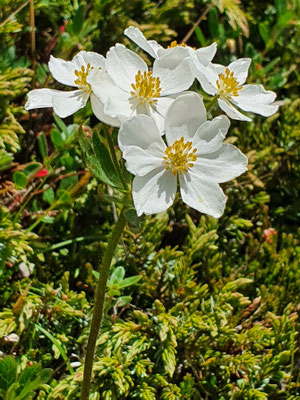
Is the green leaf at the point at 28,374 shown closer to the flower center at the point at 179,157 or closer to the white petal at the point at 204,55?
the flower center at the point at 179,157

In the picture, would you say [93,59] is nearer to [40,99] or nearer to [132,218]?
[40,99]

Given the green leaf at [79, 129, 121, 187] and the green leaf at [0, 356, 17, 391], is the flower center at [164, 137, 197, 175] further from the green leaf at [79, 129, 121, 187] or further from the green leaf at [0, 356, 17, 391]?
the green leaf at [0, 356, 17, 391]

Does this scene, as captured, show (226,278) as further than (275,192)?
No

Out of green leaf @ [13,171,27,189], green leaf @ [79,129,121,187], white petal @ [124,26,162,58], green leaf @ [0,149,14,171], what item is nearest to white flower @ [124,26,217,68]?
white petal @ [124,26,162,58]

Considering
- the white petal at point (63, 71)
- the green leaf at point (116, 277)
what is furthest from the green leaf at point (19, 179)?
the white petal at point (63, 71)

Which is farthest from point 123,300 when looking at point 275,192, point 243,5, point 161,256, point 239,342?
point 243,5

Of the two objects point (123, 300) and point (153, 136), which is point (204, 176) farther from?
point (123, 300)
